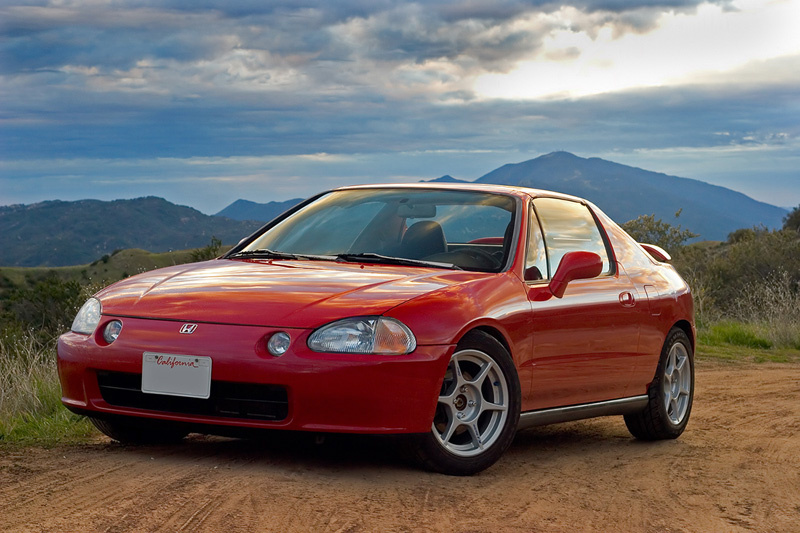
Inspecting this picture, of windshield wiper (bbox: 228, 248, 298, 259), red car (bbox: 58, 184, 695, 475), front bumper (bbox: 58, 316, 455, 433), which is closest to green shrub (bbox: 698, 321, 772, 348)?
red car (bbox: 58, 184, 695, 475)

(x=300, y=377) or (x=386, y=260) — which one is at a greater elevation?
(x=386, y=260)

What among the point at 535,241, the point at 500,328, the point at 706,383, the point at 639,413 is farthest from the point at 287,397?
the point at 706,383

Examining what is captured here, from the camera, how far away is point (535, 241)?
654 centimetres

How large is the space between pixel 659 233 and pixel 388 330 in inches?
1215

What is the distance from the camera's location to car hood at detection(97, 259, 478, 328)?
5188 millimetres

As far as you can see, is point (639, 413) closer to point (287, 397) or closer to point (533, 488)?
point (533, 488)

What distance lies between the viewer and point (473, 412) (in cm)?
562

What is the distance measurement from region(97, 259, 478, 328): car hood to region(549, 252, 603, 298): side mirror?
1.92 feet

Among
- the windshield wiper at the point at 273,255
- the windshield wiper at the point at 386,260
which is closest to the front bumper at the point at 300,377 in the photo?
the windshield wiper at the point at 386,260

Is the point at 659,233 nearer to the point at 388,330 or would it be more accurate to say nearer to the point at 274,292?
the point at 274,292

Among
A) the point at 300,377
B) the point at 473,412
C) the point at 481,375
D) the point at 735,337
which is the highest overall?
the point at 300,377

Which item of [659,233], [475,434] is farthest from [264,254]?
[659,233]

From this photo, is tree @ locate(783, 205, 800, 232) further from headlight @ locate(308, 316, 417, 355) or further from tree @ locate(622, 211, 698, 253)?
headlight @ locate(308, 316, 417, 355)

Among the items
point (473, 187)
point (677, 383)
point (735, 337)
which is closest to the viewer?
point (473, 187)
